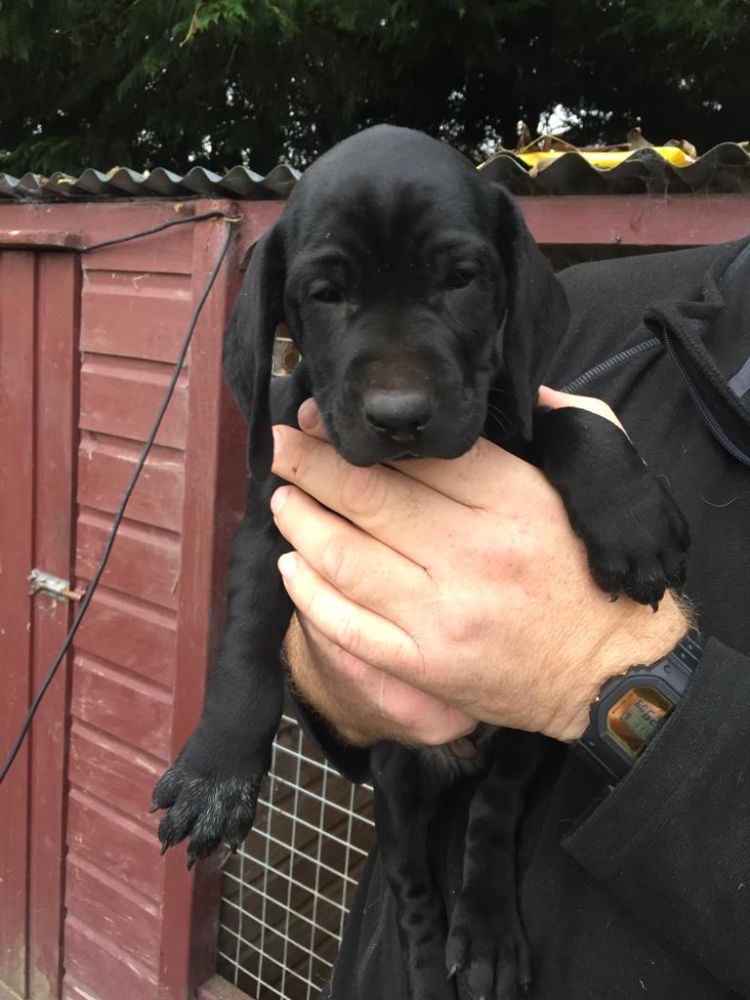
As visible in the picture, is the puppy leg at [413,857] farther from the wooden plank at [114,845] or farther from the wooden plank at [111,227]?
the wooden plank at [114,845]

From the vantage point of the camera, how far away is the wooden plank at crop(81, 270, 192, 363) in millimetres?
2988

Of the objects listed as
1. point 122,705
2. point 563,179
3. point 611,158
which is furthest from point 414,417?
point 122,705

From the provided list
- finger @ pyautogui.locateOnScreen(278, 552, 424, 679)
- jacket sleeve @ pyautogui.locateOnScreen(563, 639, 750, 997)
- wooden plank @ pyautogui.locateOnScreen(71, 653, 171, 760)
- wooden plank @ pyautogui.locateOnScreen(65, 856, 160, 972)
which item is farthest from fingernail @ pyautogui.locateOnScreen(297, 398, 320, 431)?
wooden plank @ pyautogui.locateOnScreen(65, 856, 160, 972)

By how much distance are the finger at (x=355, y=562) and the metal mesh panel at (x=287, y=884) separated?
196 cm

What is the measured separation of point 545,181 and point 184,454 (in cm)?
149

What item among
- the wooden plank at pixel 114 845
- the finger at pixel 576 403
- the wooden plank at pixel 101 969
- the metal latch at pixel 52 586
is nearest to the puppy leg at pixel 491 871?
the finger at pixel 576 403

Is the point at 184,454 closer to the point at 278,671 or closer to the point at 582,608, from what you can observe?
the point at 278,671

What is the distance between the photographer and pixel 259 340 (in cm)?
152

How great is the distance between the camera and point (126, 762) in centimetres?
342

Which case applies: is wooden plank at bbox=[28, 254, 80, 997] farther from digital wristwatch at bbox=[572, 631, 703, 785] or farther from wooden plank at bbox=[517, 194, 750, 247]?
digital wristwatch at bbox=[572, 631, 703, 785]

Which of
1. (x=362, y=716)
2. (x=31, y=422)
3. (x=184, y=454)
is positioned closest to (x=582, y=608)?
(x=362, y=716)

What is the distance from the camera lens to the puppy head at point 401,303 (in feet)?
4.29

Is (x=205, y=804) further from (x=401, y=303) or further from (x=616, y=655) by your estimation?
(x=401, y=303)

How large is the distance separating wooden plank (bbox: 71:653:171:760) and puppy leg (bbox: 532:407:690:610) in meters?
2.30
